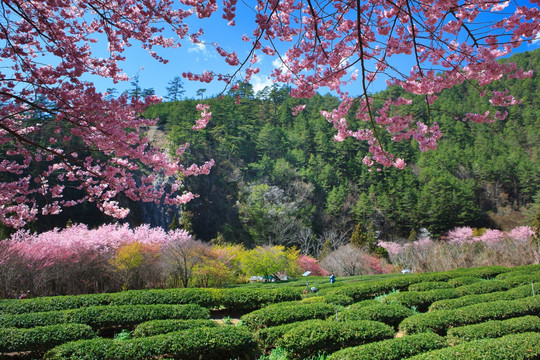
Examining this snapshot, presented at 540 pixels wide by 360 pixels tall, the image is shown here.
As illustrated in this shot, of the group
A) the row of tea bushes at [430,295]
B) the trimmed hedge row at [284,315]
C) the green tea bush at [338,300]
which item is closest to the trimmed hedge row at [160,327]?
the trimmed hedge row at [284,315]

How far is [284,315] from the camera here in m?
6.66

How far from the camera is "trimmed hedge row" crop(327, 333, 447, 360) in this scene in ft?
14.3

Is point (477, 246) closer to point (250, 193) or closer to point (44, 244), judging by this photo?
point (44, 244)

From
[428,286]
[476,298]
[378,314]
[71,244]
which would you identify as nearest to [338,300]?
[378,314]

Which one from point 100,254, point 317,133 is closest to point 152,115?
point 317,133

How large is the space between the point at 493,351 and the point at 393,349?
1.30 metres

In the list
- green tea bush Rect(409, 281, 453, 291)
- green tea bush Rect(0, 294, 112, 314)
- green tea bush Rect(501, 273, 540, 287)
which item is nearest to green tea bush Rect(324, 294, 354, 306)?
green tea bush Rect(409, 281, 453, 291)

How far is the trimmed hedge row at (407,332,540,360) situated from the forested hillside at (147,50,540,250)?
28.3 meters

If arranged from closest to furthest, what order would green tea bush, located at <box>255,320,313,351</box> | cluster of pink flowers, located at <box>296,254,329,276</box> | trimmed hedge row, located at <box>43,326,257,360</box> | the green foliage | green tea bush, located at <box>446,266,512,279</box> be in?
trimmed hedge row, located at <box>43,326,257,360</box> → green tea bush, located at <box>255,320,313,351</box> → green tea bush, located at <box>446,266,512,279</box> → the green foliage → cluster of pink flowers, located at <box>296,254,329,276</box>

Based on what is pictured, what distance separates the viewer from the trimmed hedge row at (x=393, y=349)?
4344 millimetres

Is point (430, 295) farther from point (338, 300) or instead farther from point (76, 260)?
point (76, 260)

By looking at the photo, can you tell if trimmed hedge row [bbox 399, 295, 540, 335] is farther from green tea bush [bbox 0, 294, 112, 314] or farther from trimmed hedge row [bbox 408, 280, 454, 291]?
green tea bush [bbox 0, 294, 112, 314]

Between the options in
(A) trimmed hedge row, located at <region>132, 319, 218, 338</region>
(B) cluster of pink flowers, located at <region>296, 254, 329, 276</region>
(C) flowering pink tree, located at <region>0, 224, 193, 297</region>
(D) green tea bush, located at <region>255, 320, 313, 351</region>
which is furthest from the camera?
(B) cluster of pink flowers, located at <region>296, 254, 329, 276</region>

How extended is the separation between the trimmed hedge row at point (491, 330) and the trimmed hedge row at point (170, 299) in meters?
5.43
